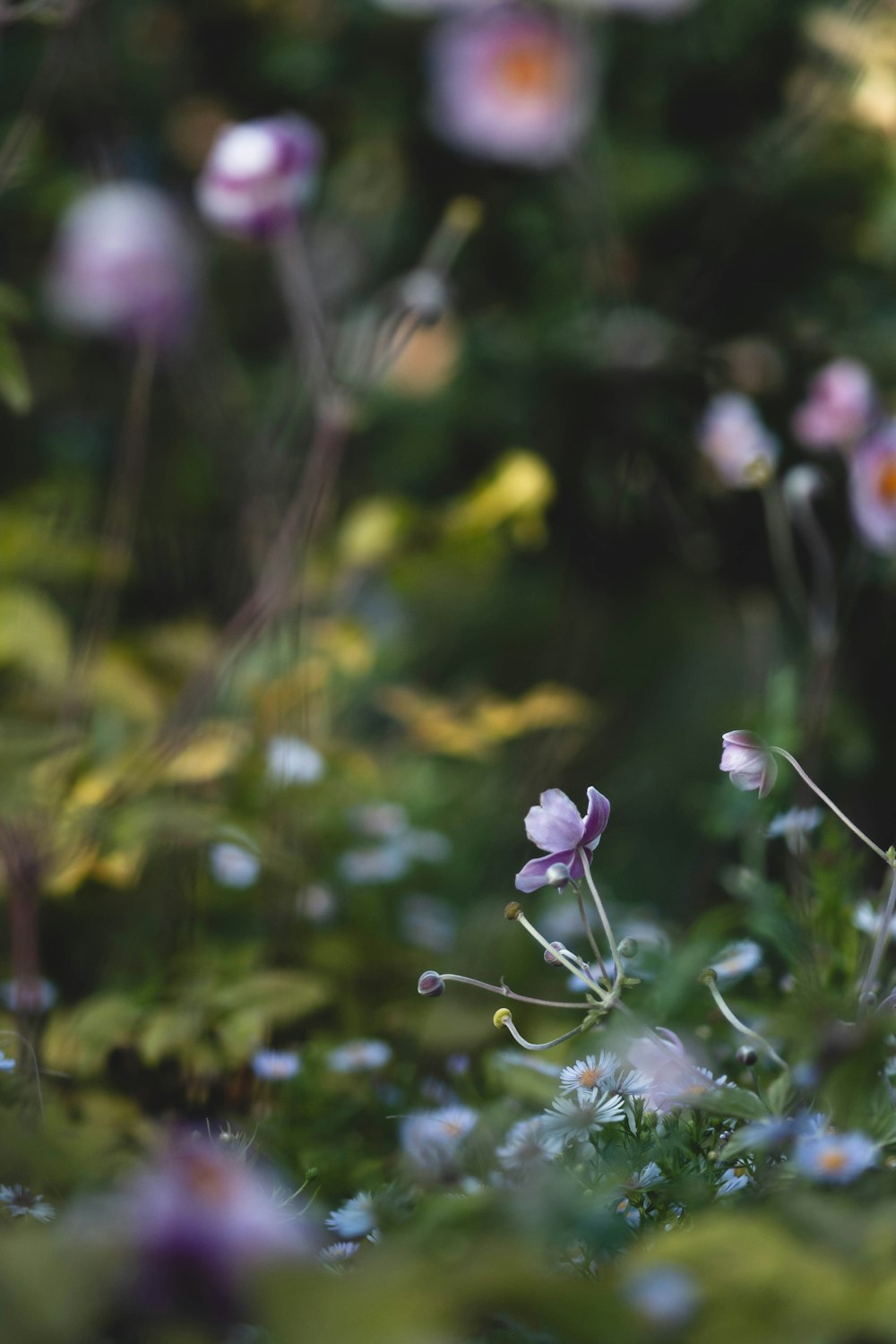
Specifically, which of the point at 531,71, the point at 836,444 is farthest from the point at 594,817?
the point at 531,71

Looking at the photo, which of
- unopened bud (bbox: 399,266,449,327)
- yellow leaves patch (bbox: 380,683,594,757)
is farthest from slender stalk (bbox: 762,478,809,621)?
unopened bud (bbox: 399,266,449,327)

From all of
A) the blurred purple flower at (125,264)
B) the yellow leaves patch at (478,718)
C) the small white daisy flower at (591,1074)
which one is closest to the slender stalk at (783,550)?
the yellow leaves patch at (478,718)

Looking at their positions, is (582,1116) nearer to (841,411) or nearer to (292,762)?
(292,762)

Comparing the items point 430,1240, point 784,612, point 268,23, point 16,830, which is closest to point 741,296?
point 784,612

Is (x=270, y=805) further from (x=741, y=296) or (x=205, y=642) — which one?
(x=741, y=296)

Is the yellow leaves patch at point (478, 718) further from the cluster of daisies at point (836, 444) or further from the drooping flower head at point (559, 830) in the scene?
the drooping flower head at point (559, 830)

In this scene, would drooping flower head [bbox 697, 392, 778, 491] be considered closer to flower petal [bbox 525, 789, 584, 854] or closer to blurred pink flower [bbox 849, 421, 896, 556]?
blurred pink flower [bbox 849, 421, 896, 556]
